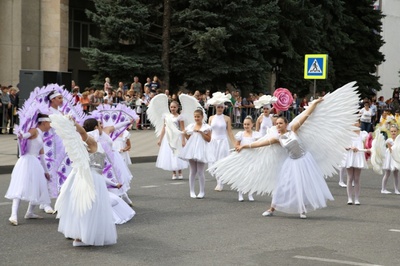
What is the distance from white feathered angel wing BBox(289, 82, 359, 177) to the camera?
41.4 ft

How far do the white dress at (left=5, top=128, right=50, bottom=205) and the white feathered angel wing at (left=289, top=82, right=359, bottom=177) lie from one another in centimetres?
393

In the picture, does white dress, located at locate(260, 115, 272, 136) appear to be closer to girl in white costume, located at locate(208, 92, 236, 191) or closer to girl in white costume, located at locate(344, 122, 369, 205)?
girl in white costume, located at locate(208, 92, 236, 191)

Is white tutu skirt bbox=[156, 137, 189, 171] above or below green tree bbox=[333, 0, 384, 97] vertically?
below

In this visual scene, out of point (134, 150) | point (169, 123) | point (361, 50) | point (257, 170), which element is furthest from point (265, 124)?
point (361, 50)

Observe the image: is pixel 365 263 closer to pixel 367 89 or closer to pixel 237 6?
pixel 237 6

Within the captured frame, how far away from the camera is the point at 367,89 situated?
51656 mm

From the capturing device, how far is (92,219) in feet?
31.2

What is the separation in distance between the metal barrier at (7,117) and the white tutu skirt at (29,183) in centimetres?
1604

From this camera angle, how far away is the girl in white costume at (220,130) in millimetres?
15898

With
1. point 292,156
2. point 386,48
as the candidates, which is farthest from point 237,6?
point 386,48

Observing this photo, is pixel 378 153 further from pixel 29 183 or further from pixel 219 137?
pixel 29 183

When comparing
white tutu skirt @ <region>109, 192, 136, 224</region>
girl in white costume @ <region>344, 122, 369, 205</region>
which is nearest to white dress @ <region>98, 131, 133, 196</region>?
white tutu skirt @ <region>109, 192, 136, 224</region>

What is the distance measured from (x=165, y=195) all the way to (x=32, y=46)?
25.8 metres

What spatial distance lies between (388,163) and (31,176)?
7.86 m
